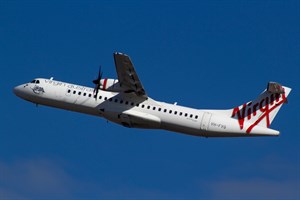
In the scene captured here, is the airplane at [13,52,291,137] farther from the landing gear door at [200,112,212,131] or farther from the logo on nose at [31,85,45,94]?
the logo on nose at [31,85,45,94]

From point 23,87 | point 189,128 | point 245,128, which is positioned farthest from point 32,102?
point 245,128

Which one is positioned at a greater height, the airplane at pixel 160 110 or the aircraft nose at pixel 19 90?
Result: the aircraft nose at pixel 19 90

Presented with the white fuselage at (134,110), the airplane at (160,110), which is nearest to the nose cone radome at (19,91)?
the white fuselage at (134,110)

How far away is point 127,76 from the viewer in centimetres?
5453

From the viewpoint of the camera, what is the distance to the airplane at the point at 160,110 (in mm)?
53531

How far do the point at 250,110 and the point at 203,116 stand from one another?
3767mm

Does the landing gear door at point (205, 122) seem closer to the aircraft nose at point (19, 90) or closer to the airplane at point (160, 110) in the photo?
the airplane at point (160, 110)

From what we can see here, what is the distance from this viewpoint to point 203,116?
53969 millimetres

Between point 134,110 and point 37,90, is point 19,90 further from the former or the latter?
point 134,110

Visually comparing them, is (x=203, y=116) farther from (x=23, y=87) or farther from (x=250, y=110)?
(x=23, y=87)

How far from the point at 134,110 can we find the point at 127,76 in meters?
2.84

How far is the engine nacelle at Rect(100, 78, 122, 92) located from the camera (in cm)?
5547

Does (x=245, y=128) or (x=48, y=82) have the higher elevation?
(x=48, y=82)

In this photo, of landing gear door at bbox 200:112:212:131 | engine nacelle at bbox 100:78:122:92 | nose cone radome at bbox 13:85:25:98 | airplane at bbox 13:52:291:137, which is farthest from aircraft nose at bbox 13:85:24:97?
landing gear door at bbox 200:112:212:131
